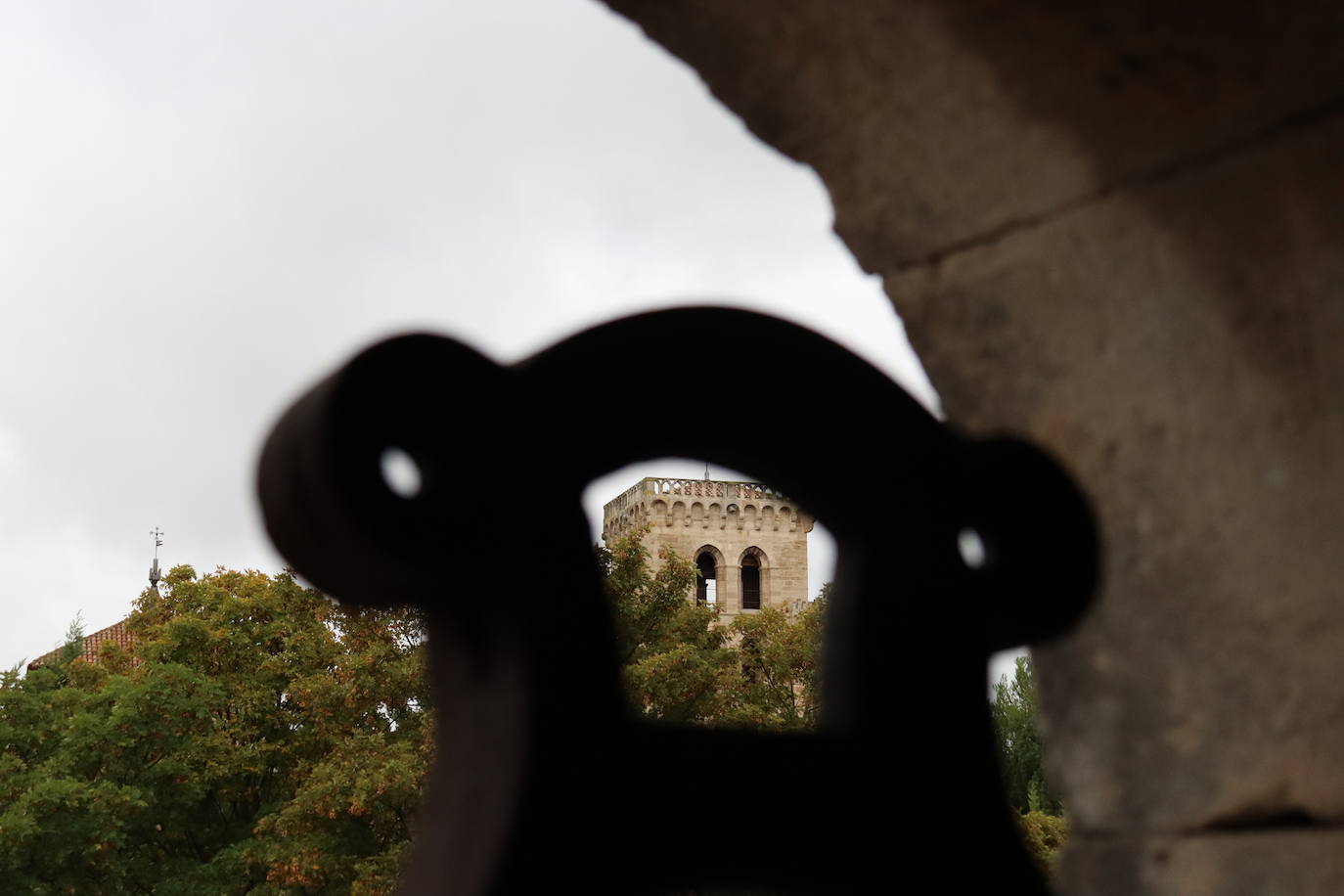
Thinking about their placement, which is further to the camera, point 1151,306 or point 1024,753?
point 1024,753

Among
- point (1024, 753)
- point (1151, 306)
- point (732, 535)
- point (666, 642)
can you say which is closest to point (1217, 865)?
point (1151, 306)

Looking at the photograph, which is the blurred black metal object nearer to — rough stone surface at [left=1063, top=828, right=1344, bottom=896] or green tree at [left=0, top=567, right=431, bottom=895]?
rough stone surface at [left=1063, top=828, right=1344, bottom=896]

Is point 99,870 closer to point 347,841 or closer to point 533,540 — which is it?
point 347,841

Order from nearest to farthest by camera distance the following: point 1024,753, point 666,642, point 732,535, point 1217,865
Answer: point 1217,865 < point 666,642 < point 1024,753 < point 732,535

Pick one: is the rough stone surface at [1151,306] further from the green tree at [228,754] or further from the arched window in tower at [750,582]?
the arched window in tower at [750,582]

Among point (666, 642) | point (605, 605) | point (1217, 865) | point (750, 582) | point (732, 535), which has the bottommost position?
point (1217, 865)

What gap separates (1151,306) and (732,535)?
1661 inches

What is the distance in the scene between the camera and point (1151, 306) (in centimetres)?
178

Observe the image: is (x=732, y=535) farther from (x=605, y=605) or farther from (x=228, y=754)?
(x=605, y=605)

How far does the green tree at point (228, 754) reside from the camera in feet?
46.6

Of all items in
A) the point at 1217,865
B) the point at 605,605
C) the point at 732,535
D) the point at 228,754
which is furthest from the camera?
the point at 732,535

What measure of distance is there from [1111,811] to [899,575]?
52 cm

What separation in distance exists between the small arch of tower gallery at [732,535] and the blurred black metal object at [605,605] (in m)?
41.6

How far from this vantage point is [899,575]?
65.4 inches
